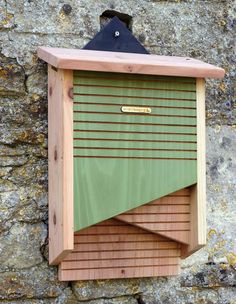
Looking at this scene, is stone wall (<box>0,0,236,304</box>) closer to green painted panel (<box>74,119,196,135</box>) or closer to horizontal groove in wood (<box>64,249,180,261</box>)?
horizontal groove in wood (<box>64,249,180,261</box>)

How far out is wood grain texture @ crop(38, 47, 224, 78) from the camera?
1.92 m

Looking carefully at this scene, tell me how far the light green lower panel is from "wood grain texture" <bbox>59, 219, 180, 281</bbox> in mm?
128

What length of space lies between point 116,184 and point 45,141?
279 millimetres

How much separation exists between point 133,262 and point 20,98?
56cm

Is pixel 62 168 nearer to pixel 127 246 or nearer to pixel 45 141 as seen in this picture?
pixel 45 141

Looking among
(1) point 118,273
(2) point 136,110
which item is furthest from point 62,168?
(1) point 118,273

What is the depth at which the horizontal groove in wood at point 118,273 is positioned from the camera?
6.81 feet

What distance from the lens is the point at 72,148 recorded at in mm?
1944

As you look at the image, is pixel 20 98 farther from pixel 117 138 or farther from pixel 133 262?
pixel 133 262

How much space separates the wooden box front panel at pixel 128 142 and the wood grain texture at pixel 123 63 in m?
0.04

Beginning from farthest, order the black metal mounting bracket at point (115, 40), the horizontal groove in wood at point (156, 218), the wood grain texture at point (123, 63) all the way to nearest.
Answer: the black metal mounting bracket at point (115, 40) → the horizontal groove in wood at point (156, 218) → the wood grain texture at point (123, 63)

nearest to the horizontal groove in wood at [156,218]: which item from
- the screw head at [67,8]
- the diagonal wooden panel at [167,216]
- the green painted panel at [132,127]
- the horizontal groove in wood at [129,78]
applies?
the diagonal wooden panel at [167,216]

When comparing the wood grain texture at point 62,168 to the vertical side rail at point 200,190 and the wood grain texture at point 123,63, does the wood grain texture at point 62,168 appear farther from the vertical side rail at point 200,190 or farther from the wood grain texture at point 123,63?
the vertical side rail at point 200,190

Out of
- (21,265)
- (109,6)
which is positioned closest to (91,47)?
(109,6)
